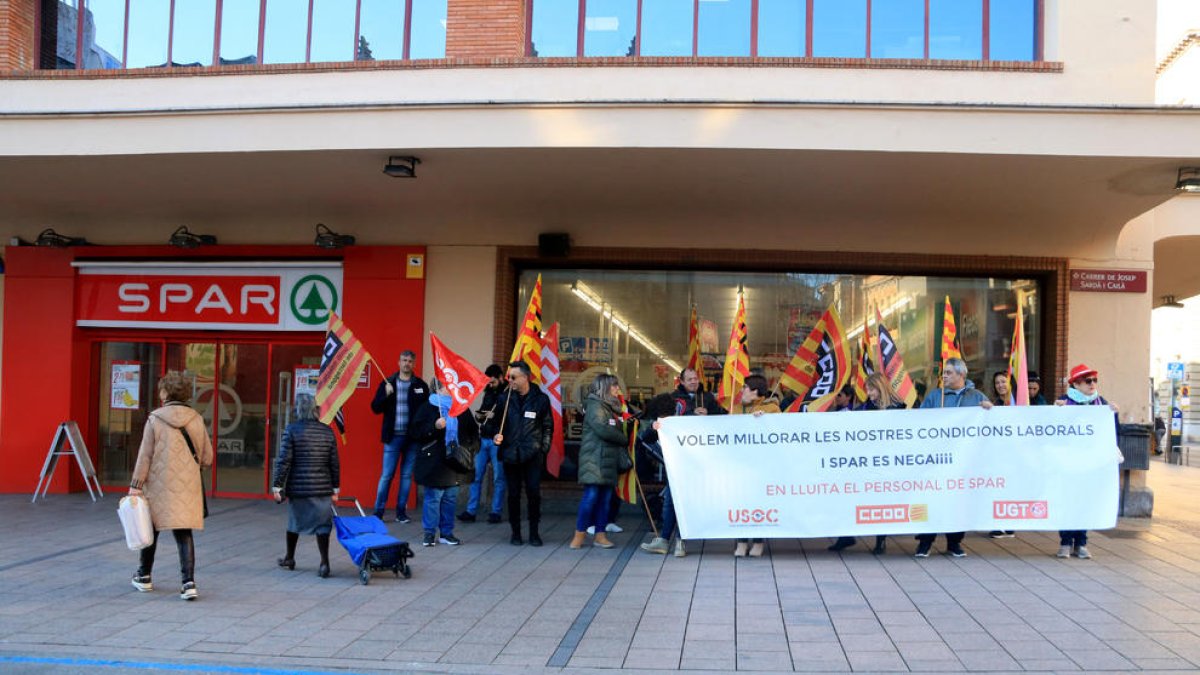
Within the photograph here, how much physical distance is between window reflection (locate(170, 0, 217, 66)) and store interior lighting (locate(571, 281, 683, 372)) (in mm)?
5240

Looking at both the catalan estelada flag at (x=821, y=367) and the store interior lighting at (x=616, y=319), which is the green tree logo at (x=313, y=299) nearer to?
the store interior lighting at (x=616, y=319)

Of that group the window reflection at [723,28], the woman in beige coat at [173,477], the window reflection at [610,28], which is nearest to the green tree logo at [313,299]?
the window reflection at [610,28]

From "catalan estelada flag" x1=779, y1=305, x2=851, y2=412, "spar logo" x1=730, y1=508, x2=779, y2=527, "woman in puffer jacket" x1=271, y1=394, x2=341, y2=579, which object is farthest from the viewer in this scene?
"catalan estelada flag" x1=779, y1=305, x2=851, y2=412

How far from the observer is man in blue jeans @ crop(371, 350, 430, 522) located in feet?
36.6

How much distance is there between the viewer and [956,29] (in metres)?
10.8

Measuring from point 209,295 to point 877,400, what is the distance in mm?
8712

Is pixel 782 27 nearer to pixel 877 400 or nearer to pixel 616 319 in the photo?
pixel 616 319

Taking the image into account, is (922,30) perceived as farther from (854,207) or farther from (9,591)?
(9,591)

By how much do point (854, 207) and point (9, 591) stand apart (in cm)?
938

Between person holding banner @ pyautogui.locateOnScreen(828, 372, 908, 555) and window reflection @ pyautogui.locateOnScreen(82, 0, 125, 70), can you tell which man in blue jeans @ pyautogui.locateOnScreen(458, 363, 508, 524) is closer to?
person holding banner @ pyautogui.locateOnScreen(828, 372, 908, 555)

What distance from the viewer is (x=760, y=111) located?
9477 millimetres

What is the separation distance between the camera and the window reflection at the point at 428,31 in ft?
36.8

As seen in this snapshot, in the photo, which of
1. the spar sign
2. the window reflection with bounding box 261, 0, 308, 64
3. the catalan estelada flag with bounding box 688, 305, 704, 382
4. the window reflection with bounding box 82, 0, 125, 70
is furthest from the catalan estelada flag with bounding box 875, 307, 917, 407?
the window reflection with bounding box 82, 0, 125, 70

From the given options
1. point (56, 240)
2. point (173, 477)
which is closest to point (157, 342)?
point (56, 240)
